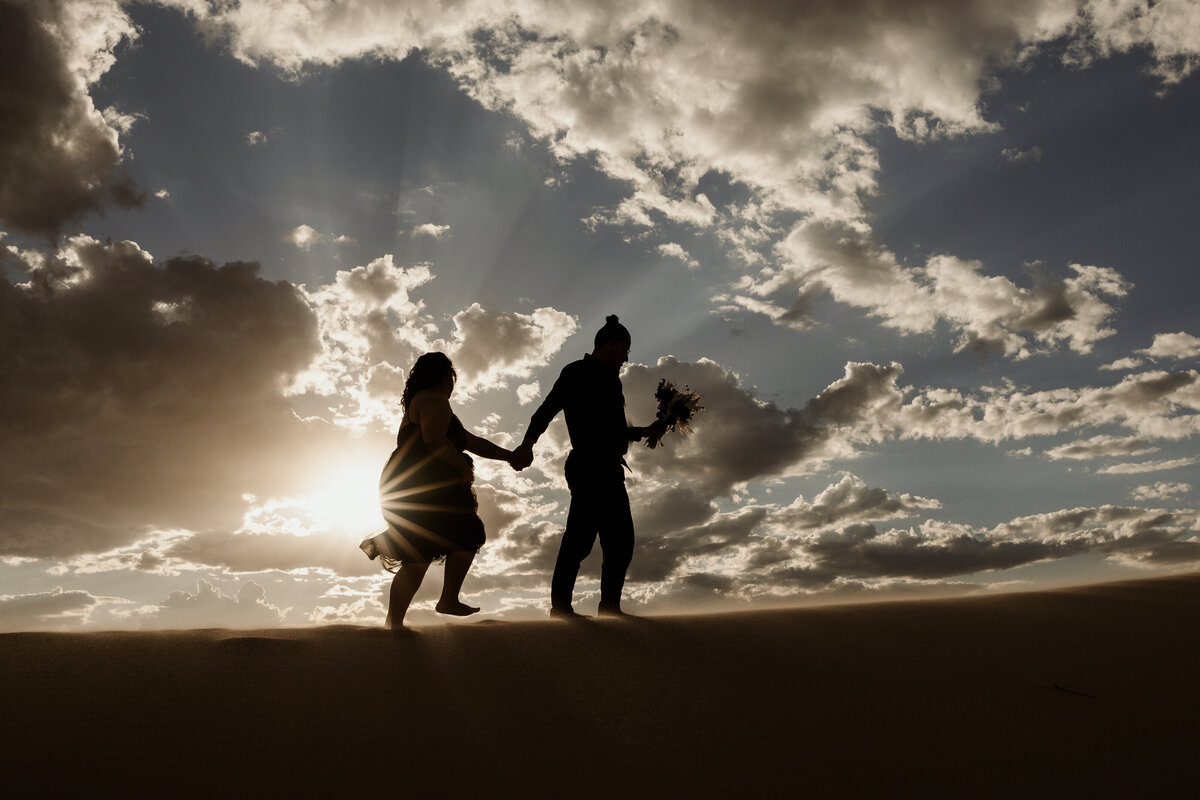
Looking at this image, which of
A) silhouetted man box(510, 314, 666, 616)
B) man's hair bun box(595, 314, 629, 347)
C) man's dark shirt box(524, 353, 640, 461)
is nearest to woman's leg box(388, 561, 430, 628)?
silhouetted man box(510, 314, 666, 616)

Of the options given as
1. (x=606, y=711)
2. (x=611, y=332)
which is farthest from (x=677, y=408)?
(x=606, y=711)

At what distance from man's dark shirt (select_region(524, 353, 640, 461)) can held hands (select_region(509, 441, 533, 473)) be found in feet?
0.19

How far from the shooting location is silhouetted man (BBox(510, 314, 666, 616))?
17.0 ft

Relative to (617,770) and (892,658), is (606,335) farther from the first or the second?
(617,770)

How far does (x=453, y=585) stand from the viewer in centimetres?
479

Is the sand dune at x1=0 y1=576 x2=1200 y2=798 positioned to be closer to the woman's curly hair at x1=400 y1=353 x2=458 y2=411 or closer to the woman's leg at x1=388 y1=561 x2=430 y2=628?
the woman's leg at x1=388 y1=561 x2=430 y2=628

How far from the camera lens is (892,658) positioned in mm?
3020

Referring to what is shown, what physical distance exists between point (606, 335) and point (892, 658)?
123 inches

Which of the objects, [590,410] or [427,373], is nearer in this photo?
[427,373]

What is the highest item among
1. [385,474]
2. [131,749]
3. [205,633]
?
[385,474]

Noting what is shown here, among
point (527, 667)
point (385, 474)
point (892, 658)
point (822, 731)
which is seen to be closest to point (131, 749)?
point (527, 667)

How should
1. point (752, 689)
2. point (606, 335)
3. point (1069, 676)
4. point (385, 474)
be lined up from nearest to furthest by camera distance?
1. point (752, 689)
2. point (1069, 676)
3. point (385, 474)
4. point (606, 335)

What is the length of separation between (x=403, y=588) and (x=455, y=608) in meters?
0.35

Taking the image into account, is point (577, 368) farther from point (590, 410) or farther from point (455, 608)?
point (455, 608)
